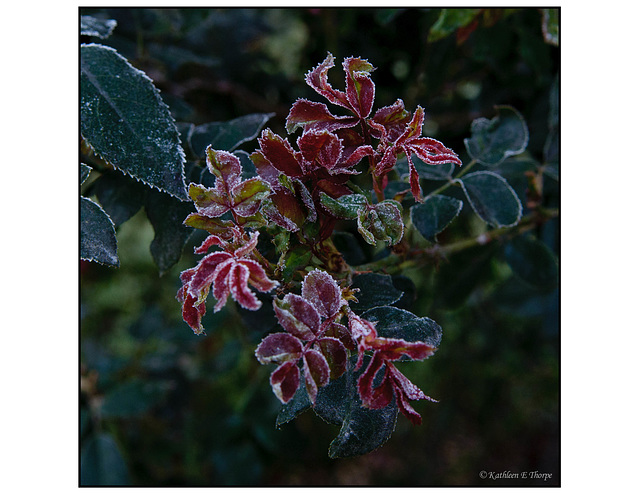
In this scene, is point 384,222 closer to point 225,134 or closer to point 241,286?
point 241,286

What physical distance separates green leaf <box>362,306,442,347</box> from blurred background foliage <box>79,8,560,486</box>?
154 mm

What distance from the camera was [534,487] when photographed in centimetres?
81

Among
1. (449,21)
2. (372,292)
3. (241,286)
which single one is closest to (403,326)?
(372,292)

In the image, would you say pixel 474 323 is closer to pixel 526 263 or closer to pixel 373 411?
pixel 526 263

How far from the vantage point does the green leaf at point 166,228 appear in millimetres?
623

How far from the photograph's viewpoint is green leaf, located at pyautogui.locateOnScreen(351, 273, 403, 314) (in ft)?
1.73

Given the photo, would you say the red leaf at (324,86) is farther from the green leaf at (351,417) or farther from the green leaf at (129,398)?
the green leaf at (129,398)

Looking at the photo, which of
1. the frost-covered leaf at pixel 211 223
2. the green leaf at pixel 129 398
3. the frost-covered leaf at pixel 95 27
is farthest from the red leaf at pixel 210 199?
the green leaf at pixel 129 398

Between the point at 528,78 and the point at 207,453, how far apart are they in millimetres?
1257

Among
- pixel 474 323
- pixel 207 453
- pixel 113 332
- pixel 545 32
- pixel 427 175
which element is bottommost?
pixel 207 453

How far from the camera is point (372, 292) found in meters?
0.54

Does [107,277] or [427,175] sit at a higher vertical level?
[427,175]

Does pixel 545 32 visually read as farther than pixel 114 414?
No

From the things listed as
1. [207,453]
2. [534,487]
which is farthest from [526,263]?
[207,453]
